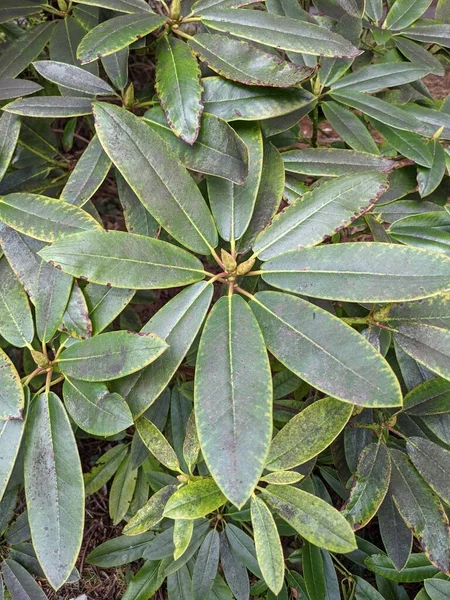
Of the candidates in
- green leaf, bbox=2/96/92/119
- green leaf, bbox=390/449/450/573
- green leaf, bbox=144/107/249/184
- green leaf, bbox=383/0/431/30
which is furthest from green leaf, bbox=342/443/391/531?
green leaf, bbox=383/0/431/30

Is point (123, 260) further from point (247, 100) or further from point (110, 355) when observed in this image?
point (247, 100)

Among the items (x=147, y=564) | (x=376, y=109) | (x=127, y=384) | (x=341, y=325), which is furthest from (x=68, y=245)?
(x=147, y=564)

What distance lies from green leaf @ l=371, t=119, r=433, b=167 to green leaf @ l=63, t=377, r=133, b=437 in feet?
2.23

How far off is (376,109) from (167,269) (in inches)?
21.1

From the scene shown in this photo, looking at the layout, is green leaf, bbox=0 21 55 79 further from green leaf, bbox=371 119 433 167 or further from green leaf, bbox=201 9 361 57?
green leaf, bbox=371 119 433 167

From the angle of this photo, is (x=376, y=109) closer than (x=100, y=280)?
No

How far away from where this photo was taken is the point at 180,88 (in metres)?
0.76

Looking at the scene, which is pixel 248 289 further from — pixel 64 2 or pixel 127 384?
pixel 64 2

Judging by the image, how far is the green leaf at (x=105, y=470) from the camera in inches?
53.6

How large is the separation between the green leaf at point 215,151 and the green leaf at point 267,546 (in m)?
0.48

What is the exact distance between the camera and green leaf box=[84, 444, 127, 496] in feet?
4.47

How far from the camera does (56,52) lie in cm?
95

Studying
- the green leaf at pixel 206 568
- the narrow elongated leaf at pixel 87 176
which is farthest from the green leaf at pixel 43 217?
the green leaf at pixel 206 568

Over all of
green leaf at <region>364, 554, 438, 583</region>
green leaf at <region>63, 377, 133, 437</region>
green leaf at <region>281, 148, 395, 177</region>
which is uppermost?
green leaf at <region>281, 148, 395, 177</region>
